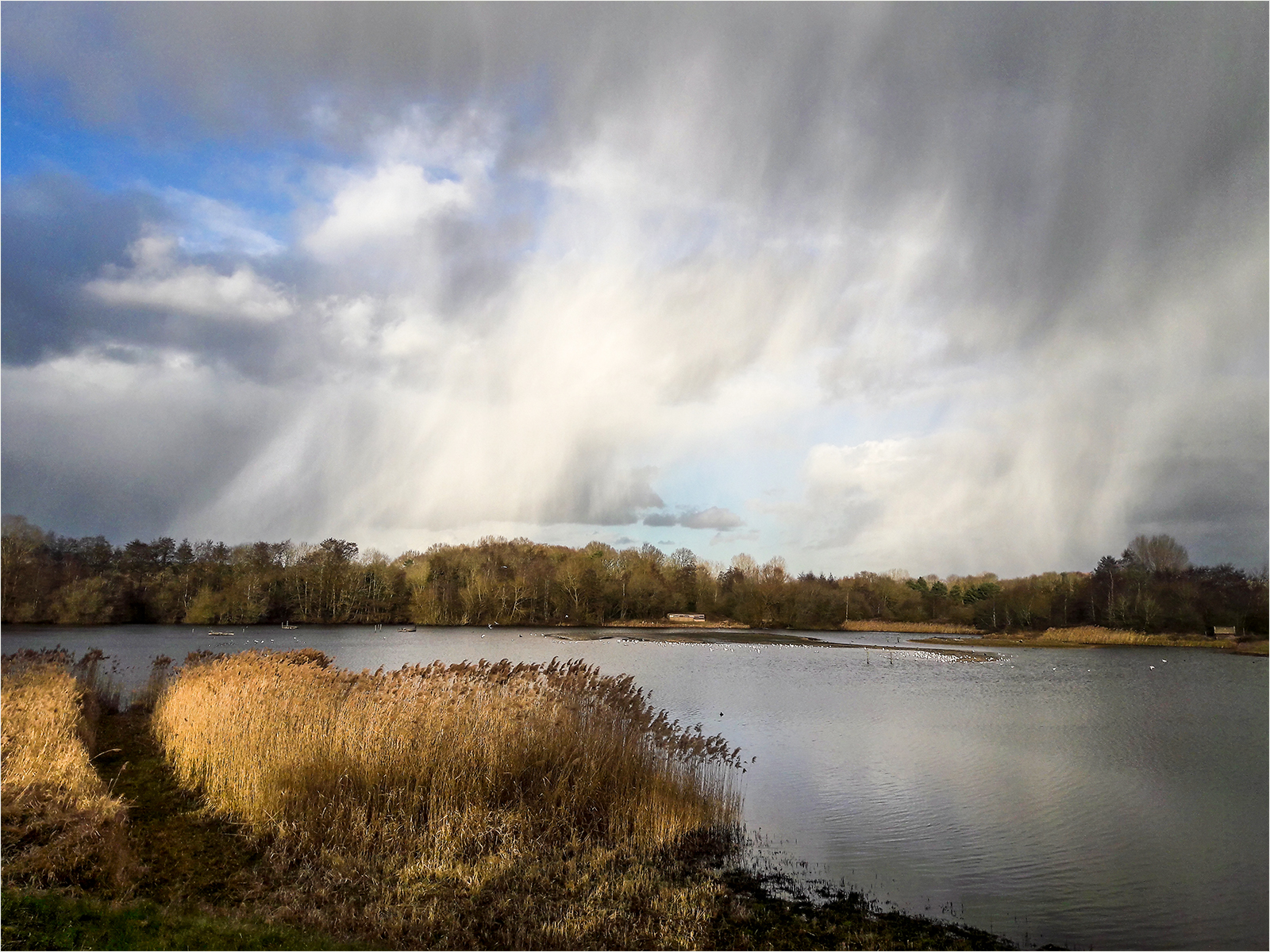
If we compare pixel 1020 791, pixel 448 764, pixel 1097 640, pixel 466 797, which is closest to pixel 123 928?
pixel 466 797

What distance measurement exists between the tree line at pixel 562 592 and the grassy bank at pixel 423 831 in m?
58.1

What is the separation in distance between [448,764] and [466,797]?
0.58m

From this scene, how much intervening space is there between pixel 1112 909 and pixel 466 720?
364 inches

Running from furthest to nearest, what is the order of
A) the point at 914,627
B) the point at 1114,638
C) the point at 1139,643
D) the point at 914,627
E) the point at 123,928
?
the point at 914,627 < the point at 914,627 < the point at 1114,638 < the point at 1139,643 < the point at 123,928

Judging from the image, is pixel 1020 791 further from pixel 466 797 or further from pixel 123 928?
pixel 123 928

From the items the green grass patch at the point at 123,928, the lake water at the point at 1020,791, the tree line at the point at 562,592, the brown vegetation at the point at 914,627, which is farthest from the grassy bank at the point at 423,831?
the brown vegetation at the point at 914,627

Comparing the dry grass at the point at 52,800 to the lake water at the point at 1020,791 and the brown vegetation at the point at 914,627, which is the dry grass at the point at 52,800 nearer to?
the lake water at the point at 1020,791

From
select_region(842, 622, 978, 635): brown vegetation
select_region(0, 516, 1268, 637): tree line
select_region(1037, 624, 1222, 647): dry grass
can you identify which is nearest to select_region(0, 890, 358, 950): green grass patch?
select_region(0, 516, 1268, 637): tree line

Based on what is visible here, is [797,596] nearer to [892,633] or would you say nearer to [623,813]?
[892,633]

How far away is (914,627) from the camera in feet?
361

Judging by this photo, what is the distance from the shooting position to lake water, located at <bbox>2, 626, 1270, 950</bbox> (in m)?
10.2

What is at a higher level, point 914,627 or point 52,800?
point 52,800

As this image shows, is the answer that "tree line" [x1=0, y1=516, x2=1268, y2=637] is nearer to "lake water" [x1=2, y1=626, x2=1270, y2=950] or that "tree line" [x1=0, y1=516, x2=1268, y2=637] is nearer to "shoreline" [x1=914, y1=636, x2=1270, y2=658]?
"shoreline" [x1=914, y1=636, x2=1270, y2=658]

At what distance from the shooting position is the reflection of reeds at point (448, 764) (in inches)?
411
